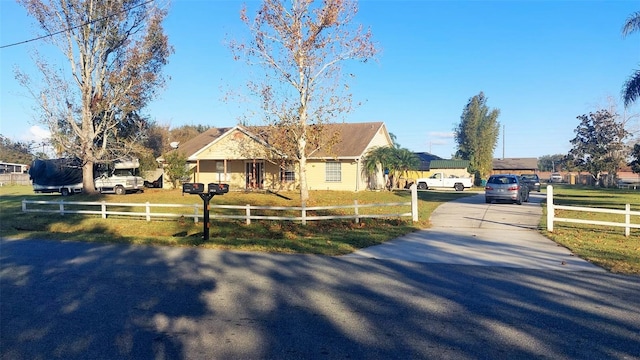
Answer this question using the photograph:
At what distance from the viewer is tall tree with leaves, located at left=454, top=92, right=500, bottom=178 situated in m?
65.5

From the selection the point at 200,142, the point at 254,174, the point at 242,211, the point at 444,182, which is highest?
the point at 200,142

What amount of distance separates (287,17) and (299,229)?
1349 cm

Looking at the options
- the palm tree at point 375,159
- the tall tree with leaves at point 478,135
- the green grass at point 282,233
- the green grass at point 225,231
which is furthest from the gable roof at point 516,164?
the green grass at point 225,231

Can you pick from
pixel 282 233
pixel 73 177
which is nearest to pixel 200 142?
pixel 73 177

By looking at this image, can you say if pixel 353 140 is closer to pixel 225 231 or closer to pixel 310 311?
pixel 225 231

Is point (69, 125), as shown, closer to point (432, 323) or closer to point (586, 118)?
point (432, 323)

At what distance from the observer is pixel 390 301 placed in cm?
677

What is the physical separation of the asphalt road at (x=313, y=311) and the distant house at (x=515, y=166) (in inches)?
2774

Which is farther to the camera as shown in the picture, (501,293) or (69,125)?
(69,125)

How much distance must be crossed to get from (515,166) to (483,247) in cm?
7298

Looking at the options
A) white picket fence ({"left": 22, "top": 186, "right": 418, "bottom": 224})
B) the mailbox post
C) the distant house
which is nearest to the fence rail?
white picket fence ({"left": 22, "top": 186, "right": 418, "bottom": 224})

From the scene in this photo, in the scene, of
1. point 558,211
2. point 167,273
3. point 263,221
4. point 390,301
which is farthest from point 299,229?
point 558,211

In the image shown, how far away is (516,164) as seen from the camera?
80375 millimetres

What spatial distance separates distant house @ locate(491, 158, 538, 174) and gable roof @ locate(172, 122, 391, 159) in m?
43.0
